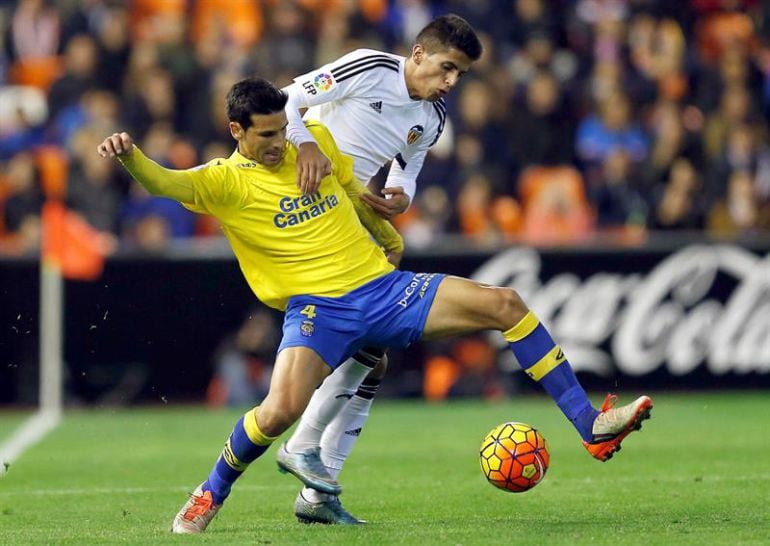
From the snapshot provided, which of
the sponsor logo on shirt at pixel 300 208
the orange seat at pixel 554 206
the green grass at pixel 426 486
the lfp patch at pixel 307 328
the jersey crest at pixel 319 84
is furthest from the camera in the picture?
the orange seat at pixel 554 206

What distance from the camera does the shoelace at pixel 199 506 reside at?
7.68m

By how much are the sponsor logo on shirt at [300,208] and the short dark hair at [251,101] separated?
1.49 feet

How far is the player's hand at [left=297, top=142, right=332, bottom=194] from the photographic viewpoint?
780 cm

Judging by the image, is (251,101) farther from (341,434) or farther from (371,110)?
(341,434)

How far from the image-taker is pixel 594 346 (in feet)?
53.2

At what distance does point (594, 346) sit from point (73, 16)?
736cm

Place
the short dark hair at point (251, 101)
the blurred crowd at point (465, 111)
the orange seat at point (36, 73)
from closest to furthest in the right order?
1. the short dark hair at point (251, 101)
2. the blurred crowd at point (465, 111)
3. the orange seat at point (36, 73)

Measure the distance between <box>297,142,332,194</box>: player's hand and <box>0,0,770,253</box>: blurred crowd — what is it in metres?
8.70

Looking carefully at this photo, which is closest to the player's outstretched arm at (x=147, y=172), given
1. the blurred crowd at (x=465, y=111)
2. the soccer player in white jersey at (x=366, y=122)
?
the soccer player in white jersey at (x=366, y=122)

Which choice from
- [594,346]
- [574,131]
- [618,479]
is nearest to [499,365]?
[594,346]

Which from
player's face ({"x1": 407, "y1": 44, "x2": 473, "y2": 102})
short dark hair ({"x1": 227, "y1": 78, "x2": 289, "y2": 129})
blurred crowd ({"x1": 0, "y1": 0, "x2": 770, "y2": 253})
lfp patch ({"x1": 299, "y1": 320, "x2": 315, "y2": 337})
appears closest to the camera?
short dark hair ({"x1": 227, "y1": 78, "x2": 289, "y2": 129})

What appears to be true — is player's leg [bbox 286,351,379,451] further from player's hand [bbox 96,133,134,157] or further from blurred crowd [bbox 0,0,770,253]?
blurred crowd [bbox 0,0,770,253]

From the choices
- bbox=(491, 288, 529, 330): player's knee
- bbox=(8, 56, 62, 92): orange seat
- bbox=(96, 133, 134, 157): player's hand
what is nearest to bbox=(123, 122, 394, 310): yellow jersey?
bbox=(96, 133, 134, 157): player's hand

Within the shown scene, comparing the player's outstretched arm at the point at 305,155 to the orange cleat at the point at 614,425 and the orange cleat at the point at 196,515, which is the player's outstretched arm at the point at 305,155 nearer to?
the orange cleat at the point at 196,515
